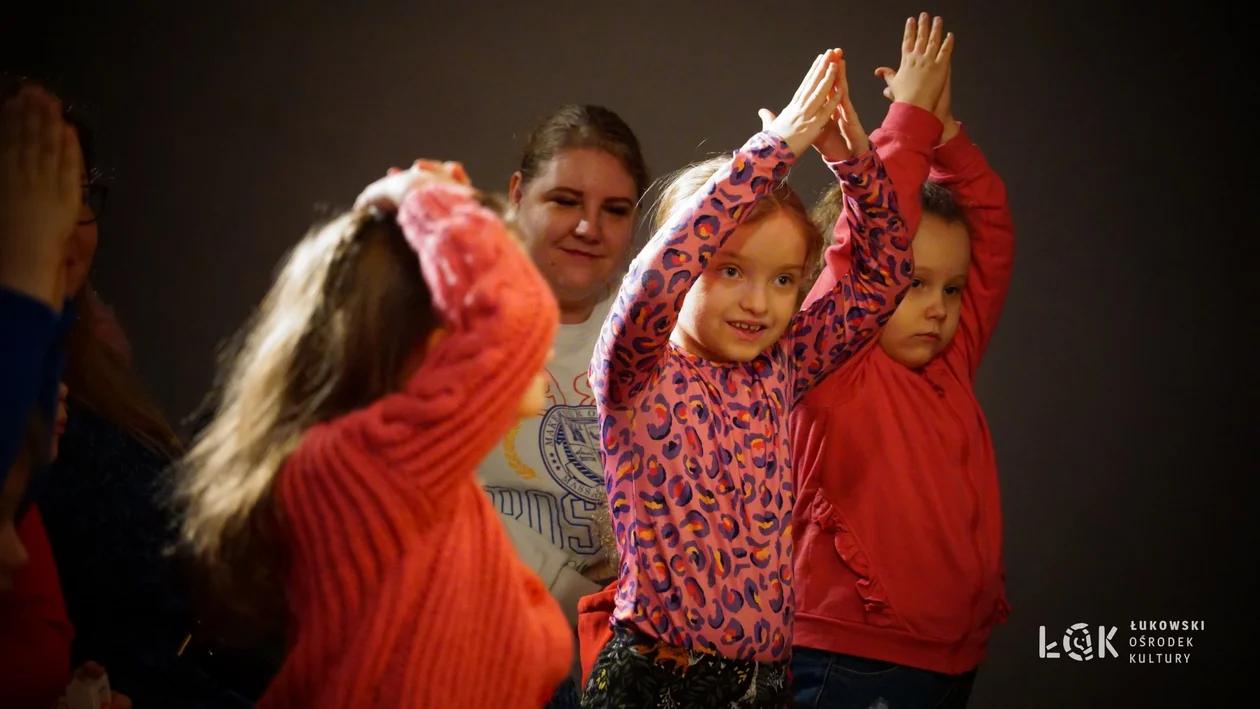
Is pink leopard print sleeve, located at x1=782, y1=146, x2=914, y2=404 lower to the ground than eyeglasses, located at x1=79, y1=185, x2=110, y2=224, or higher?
higher

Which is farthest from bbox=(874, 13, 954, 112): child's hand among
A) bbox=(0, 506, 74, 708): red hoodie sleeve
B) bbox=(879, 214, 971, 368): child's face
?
bbox=(0, 506, 74, 708): red hoodie sleeve

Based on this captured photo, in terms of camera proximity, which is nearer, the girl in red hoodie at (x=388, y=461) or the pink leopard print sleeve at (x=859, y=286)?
the girl in red hoodie at (x=388, y=461)

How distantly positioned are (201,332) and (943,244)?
4.38ft

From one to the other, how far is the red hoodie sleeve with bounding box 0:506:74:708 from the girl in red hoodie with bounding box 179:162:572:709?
0.17 meters

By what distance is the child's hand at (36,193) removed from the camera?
3.24ft

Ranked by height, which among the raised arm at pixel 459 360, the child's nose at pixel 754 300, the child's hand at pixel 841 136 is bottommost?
the raised arm at pixel 459 360

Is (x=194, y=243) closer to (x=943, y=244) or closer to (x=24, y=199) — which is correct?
(x=24, y=199)

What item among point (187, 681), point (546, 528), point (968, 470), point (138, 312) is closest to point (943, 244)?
point (968, 470)

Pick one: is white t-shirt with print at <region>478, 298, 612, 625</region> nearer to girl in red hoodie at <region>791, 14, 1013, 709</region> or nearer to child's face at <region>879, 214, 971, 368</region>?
girl in red hoodie at <region>791, 14, 1013, 709</region>

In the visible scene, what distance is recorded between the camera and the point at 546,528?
1.81 meters

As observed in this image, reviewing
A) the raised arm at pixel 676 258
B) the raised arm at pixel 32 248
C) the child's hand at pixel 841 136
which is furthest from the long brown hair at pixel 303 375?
the child's hand at pixel 841 136

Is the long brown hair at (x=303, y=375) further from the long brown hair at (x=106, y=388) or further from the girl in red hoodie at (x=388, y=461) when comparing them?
the long brown hair at (x=106, y=388)

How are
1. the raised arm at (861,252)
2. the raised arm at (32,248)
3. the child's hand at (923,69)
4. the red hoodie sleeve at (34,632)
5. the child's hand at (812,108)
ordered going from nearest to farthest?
the raised arm at (32,248)
the red hoodie sleeve at (34,632)
the child's hand at (812,108)
the raised arm at (861,252)
the child's hand at (923,69)

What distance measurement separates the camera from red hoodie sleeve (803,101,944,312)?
5.55 ft
